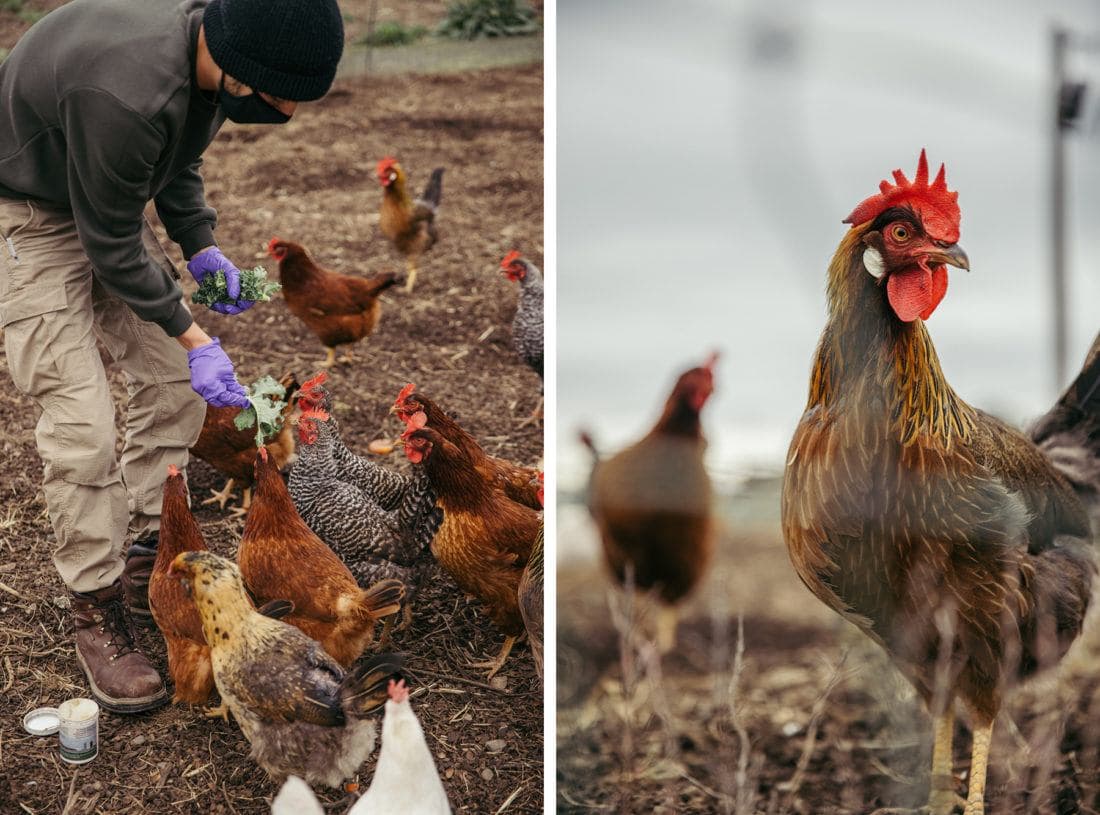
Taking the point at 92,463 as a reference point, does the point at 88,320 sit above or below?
above

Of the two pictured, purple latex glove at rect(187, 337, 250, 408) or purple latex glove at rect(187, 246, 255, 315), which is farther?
purple latex glove at rect(187, 246, 255, 315)

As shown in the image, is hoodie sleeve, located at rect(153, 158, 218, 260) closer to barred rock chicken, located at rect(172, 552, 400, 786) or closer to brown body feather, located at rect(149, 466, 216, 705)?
brown body feather, located at rect(149, 466, 216, 705)

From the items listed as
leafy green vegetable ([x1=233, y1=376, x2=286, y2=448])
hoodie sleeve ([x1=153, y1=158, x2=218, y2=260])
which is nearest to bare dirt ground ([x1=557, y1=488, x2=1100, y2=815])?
leafy green vegetable ([x1=233, y1=376, x2=286, y2=448])

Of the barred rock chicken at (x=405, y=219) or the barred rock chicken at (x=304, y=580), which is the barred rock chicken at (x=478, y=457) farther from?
the barred rock chicken at (x=405, y=219)

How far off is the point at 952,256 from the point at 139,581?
8.39 feet

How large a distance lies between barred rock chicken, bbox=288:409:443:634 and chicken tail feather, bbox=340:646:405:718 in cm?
63

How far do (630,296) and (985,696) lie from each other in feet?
4.30

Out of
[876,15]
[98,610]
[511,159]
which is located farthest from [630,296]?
[511,159]

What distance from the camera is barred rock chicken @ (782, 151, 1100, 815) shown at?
2324 millimetres

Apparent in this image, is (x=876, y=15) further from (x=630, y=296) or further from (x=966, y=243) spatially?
(x=630, y=296)

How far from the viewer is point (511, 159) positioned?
6.71 meters

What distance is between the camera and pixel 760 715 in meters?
2.76

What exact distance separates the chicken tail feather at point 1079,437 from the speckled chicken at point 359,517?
1.73m

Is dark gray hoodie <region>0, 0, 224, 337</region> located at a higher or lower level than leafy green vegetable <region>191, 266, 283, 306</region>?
higher
